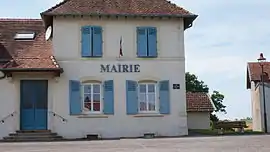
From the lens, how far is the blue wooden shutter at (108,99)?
2583 cm

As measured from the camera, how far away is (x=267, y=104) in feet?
112

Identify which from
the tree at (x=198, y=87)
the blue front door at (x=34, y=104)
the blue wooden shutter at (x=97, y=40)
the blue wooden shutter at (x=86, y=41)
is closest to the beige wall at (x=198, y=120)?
the blue wooden shutter at (x=97, y=40)

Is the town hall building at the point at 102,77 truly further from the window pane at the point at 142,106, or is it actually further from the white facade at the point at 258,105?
the white facade at the point at 258,105

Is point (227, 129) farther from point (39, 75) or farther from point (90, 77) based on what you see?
point (39, 75)

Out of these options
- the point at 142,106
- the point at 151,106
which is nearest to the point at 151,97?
the point at 151,106

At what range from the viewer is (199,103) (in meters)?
35.0

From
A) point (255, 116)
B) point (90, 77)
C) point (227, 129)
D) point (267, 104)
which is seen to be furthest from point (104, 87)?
point (255, 116)

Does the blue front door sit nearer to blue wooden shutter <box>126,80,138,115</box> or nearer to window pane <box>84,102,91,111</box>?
window pane <box>84,102,91,111</box>

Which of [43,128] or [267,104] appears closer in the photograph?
[43,128]

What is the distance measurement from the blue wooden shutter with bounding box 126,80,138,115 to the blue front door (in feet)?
12.6

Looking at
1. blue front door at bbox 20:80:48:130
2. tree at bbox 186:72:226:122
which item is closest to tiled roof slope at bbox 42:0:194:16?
blue front door at bbox 20:80:48:130

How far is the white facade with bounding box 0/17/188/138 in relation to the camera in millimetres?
25594

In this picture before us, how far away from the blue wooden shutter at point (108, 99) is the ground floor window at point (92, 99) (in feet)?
0.80

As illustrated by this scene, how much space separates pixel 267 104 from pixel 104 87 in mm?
12687
